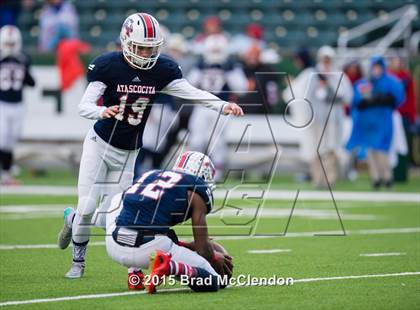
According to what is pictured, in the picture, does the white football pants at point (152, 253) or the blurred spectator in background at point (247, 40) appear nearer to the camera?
the white football pants at point (152, 253)

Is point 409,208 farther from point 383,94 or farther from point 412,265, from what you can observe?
point 412,265

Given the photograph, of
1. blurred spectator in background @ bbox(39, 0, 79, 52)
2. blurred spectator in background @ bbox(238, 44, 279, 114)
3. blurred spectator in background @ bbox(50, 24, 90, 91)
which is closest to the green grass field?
blurred spectator in background @ bbox(238, 44, 279, 114)

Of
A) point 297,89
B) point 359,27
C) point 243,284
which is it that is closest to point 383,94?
point 297,89

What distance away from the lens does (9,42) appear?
616 inches

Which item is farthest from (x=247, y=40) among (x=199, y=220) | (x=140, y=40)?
(x=199, y=220)

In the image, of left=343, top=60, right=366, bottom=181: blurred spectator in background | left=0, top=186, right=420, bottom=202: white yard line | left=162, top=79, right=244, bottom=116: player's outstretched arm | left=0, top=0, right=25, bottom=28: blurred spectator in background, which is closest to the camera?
left=162, top=79, right=244, bottom=116: player's outstretched arm

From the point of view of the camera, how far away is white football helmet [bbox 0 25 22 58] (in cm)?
1562

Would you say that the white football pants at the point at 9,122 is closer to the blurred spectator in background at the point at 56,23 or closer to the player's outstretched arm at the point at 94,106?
the blurred spectator in background at the point at 56,23

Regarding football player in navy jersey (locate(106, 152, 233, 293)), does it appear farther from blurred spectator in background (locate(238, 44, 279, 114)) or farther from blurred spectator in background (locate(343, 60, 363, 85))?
blurred spectator in background (locate(343, 60, 363, 85))

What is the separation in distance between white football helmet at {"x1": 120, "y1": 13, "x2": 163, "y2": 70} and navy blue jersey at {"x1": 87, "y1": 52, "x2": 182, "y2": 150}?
0.09 metres

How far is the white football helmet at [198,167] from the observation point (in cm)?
656

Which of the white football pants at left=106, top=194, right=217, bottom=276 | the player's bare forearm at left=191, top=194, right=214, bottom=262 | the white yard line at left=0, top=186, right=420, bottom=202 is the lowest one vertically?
the white yard line at left=0, top=186, right=420, bottom=202

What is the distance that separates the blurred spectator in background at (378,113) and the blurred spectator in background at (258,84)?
160 centimetres

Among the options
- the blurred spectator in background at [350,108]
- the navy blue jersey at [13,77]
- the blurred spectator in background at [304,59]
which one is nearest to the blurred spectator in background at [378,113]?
the blurred spectator in background at [304,59]
